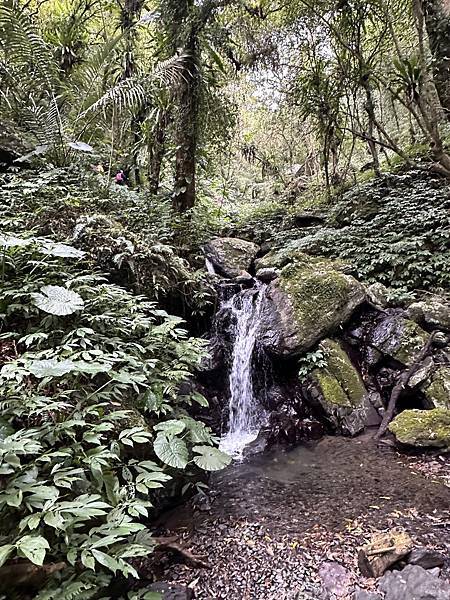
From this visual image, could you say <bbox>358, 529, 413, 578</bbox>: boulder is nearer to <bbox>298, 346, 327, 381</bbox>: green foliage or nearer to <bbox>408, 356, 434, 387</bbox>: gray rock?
<bbox>408, 356, 434, 387</bbox>: gray rock

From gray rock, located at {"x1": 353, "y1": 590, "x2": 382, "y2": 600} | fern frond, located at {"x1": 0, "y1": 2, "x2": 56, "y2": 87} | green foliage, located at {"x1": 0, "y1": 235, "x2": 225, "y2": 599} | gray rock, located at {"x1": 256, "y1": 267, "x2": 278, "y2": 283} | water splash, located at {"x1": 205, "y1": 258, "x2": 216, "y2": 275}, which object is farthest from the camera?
water splash, located at {"x1": 205, "y1": 258, "x2": 216, "y2": 275}

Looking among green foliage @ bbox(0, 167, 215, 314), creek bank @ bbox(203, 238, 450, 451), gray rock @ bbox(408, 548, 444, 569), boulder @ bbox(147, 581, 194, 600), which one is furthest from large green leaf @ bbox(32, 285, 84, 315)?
creek bank @ bbox(203, 238, 450, 451)

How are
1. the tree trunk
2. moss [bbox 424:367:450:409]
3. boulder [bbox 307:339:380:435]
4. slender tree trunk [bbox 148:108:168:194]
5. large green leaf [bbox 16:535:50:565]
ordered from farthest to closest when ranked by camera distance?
1. the tree trunk
2. slender tree trunk [bbox 148:108:168:194]
3. boulder [bbox 307:339:380:435]
4. moss [bbox 424:367:450:409]
5. large green leaf [bbox 16:535:50:565]

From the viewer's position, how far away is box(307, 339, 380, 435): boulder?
163 inches

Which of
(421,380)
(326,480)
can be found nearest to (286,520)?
(326,480)

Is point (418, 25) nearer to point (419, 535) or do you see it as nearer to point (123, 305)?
point (123, 305)

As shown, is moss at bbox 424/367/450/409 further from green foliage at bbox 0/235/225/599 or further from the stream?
green foliage at bbox 0/235/225/599

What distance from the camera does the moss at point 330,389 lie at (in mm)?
4230

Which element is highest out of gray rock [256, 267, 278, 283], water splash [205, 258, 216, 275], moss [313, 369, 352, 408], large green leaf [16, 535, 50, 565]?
water splash [205, 258, 216, 275]

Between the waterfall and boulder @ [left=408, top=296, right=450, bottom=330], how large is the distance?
195 centimetres

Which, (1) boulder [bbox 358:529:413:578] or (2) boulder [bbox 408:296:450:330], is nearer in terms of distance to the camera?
(1) boulder [bbox 358:529:413:578]

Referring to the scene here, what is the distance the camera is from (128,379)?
6.81ft

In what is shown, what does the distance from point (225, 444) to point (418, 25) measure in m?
6.36

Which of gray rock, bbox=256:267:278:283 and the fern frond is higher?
the fern frond
